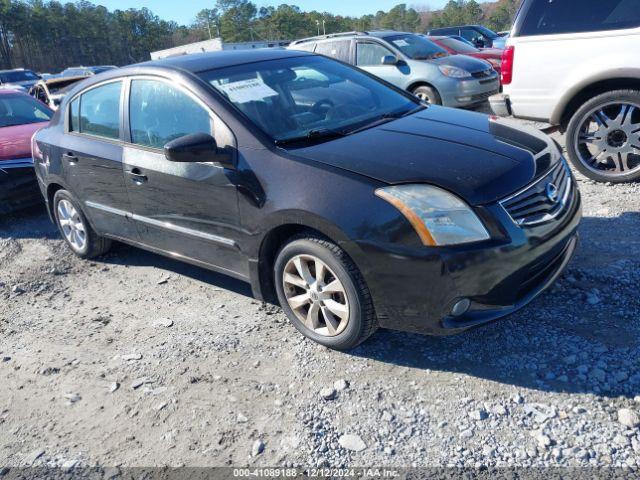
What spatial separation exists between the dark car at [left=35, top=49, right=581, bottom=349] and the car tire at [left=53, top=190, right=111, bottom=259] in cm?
47

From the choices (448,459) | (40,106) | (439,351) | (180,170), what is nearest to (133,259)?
(180,170)

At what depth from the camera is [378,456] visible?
2.47 meters

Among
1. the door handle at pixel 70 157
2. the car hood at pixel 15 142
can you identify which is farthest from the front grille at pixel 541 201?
the car hood at pixel 15 142

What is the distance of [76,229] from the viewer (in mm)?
5184

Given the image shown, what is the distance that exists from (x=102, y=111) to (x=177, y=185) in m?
1.30

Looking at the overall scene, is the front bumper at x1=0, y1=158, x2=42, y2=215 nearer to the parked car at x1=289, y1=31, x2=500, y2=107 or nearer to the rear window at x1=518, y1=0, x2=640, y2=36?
→ the parked car at x1=289, y1=31, x2=500, y2=107

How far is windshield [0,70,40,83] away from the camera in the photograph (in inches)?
1104

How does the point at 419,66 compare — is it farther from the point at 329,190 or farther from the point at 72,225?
the point at 329,190

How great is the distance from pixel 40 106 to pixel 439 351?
23.8ft

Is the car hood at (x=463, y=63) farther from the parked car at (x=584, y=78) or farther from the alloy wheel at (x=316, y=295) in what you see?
the alloy wheel at (x=316, y=295)

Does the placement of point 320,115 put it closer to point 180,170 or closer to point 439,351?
point 180,170

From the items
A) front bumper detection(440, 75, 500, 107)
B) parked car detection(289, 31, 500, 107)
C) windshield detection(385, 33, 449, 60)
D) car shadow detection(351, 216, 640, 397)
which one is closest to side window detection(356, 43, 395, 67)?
parked car detection(289, 31, 500, 107)

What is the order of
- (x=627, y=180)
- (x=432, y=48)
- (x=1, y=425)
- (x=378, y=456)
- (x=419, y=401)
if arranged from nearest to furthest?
(x=378, y=456) → (x=419, y=401) → (x=1, y=425) → (x=627, y=180) → (x=432, y=48)

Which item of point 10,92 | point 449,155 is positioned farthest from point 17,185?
point 449,155
